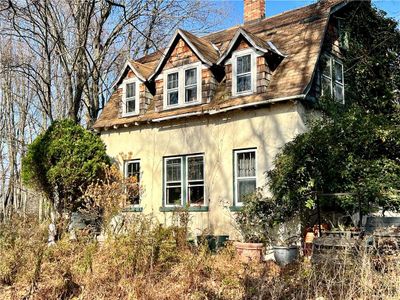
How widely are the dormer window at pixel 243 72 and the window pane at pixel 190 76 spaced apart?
159 cm

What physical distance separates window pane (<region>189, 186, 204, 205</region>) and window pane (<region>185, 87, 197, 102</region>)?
3.06 m

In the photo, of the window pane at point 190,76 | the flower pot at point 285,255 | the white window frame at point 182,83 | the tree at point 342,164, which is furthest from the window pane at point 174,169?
the flower pot at point 285,255

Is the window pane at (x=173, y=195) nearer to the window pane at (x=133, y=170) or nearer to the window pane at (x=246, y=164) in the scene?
A: the window pane at (x=133, y=170)

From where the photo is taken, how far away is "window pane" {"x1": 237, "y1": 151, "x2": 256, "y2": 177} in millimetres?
12572

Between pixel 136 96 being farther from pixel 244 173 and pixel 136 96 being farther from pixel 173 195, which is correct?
pixel 244 173

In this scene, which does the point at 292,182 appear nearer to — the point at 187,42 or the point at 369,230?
the point at 369,230

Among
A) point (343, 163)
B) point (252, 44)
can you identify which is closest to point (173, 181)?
point (252, 44)

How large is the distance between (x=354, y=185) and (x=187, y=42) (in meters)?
7.46

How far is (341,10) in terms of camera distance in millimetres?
14344

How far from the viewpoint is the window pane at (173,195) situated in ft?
46.4

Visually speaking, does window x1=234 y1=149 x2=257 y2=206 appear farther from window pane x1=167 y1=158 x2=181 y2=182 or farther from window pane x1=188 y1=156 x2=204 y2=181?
window pane x1=167 y1=158 x2=181 y2=182

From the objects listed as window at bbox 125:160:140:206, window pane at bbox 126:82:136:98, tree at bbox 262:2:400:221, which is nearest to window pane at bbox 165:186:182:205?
window at bbox 125:160:140:206

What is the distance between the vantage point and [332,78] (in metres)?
13.4

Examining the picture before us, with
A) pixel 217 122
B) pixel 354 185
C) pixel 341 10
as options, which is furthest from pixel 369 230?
pixel 341 10
